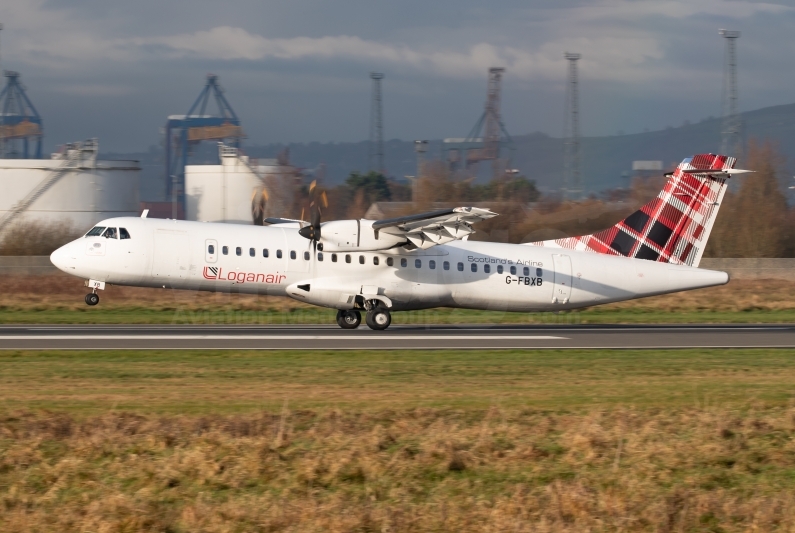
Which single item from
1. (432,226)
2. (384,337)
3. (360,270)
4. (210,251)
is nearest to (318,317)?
(360,270)

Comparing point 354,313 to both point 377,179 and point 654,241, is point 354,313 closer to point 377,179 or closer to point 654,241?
point 654,241

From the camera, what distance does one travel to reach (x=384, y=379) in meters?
15.5

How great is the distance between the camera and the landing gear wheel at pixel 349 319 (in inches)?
951

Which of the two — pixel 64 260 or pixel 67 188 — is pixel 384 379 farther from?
pixel 67 188

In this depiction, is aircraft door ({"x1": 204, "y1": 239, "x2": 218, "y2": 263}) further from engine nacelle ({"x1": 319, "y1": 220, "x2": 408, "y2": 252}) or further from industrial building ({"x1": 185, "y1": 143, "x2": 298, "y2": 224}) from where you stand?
industrial building ({"x1": 185, "y1": 143, "x2": 298, "y2": 224})

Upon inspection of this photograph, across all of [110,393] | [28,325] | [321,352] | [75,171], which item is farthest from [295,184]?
[110,393]

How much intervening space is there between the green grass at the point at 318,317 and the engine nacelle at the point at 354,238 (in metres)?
5.14

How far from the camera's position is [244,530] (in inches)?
307

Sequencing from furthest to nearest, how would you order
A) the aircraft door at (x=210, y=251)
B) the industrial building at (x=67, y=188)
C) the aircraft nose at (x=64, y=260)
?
the industrial building at (x=67, y=188), the aircraft door at (x=210, y=251), the aircraft nose at (x=64, y=260)

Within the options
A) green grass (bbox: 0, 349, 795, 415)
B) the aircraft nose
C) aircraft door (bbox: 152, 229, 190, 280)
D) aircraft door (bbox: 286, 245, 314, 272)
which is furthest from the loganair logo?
green grass (bbox: 0, 349, 795, 415)

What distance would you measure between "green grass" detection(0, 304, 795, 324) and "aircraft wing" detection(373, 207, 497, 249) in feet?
17.5

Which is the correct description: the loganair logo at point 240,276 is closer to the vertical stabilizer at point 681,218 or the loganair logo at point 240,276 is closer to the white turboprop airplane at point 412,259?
the white turboprop airplane at point 412,259

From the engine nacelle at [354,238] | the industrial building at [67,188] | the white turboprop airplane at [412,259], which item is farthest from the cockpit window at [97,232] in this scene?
the industrial building at [67,188]

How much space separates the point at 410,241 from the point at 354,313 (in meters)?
2.77
